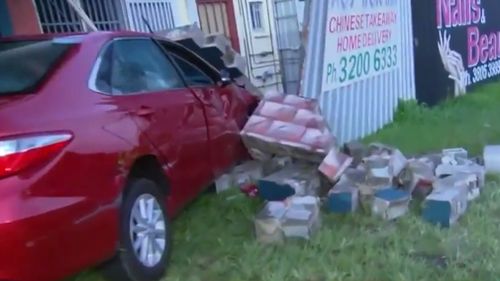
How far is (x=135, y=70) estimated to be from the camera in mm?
5336

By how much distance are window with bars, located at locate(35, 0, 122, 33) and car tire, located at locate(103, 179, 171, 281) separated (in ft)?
15.1

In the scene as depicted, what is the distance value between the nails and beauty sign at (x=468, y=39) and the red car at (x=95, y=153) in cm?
737

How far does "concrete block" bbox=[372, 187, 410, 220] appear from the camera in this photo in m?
5.81

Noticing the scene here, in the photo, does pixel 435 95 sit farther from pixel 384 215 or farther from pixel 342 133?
pixel 384 215

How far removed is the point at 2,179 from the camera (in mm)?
3811

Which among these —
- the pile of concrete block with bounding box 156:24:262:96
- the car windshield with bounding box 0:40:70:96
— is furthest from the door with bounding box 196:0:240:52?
the car windshield with bounding box 0:40:70:96

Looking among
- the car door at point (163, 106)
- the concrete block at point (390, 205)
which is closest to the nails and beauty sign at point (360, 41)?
the concrete block at point (390, 205)

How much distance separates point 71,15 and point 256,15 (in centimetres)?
562

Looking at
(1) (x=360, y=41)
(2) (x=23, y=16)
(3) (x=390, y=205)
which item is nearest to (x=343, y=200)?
(3) (x=390, y=205)

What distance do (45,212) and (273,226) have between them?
1.91m

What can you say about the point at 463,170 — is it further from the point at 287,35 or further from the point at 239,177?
the point at 287,35

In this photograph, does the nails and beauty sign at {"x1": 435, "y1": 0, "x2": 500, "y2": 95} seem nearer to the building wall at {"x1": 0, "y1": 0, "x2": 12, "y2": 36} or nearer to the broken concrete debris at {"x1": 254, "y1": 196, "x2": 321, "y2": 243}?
the building wall at {"x1": 0, "y1": 0, "x2": 12, "y2": 36}

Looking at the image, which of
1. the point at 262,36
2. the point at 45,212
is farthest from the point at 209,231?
the point at 262,36

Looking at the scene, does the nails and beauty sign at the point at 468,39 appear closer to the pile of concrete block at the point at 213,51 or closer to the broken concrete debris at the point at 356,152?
the pile of concrete block at the point at 213,51
